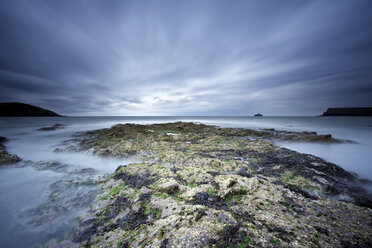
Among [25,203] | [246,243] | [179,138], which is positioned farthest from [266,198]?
[179,138]

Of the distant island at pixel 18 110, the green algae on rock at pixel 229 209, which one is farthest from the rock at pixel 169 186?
the distant island at pixel 18 110

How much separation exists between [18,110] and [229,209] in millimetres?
235070

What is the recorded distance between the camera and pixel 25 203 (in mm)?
6883

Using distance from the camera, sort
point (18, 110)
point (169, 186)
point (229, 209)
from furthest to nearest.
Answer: point (18, 110) → point (169, 186) → point (229, 209)

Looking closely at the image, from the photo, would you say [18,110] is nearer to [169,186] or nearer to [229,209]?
[169,186]

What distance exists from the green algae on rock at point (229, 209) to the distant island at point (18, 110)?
228m

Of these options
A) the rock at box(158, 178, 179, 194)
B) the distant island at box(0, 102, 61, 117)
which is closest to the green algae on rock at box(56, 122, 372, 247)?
the rock at box(158, 178, 179, 194)

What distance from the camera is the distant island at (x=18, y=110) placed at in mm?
155950

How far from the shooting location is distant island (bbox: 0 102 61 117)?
512 ft

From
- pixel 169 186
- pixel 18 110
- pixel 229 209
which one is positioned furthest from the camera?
pixel 18 110

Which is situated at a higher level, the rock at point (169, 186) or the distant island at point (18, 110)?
the distant island at point (18, 110)

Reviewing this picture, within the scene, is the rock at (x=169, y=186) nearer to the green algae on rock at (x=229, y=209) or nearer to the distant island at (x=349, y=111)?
the green algae on rock at (x=229, y=209)

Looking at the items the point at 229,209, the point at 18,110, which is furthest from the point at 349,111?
the point at 18,110

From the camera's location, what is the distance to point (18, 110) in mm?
158375
